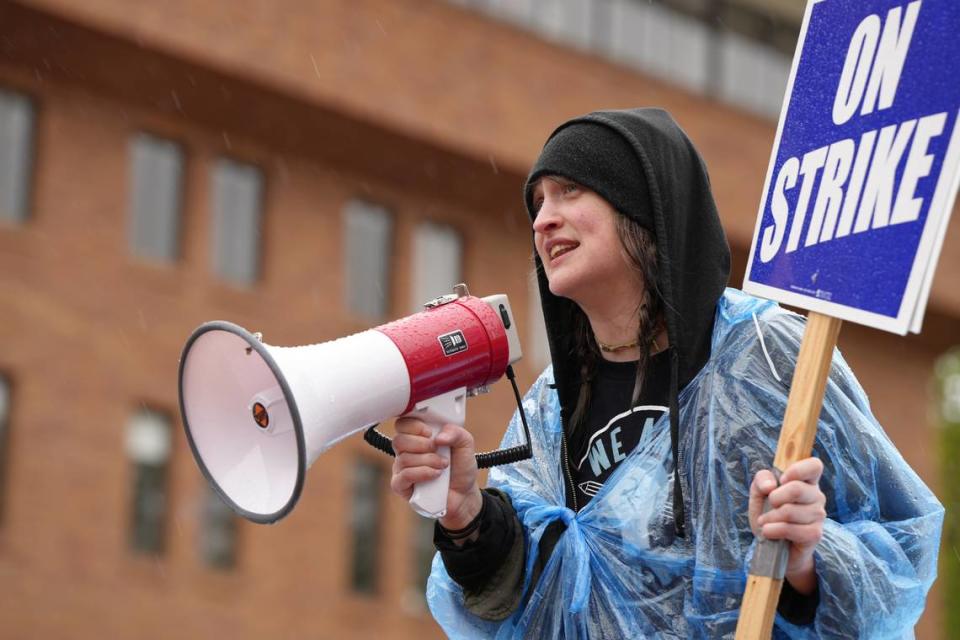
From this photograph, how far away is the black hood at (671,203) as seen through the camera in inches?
164

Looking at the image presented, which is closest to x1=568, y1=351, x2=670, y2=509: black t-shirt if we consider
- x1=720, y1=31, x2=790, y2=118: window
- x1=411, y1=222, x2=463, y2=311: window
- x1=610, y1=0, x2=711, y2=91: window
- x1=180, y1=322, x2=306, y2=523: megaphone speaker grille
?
x1=180, y1=322, x2=306, y2=523: megaphone speaker grille

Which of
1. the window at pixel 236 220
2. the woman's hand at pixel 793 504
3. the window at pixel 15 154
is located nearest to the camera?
the woman's hand at pixel 793 504

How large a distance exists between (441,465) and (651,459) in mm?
477

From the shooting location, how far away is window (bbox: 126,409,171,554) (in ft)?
75.6

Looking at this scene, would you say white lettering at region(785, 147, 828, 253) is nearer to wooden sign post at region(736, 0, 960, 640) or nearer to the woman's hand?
wooden sign post at region(736, 0, 960, 640)

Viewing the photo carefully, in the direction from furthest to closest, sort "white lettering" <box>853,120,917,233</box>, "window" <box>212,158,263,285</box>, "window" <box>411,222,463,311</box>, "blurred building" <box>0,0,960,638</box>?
"window" <box>411,222,463,311</box>
"window" <box>212,158,263,285</box>
"blurred building" <box>0,0,960,638</box>
"white lettering" <box>853,120,917,233</box>

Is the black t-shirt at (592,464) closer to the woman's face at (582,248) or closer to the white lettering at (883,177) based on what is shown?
the woman's face at (582,248)

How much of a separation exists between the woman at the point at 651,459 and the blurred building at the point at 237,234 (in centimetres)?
1795

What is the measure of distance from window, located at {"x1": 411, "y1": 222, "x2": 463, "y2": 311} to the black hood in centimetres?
2228

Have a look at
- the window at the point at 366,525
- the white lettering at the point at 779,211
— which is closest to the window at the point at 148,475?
the window at the point at 366,525

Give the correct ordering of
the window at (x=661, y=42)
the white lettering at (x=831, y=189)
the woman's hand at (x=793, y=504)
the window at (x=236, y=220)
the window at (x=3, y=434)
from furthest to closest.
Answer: the window at (x=661, y=42)
the window at (x=236, y=220)
the window at (x=3, y=434)
the white lettering at (x=831, y=189)
the woman's hand at (x=793, y=504)

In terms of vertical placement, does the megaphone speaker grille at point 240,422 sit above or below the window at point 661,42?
below

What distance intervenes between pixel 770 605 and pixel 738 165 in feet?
84.6

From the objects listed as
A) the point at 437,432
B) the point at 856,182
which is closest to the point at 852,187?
the point at 856,182
